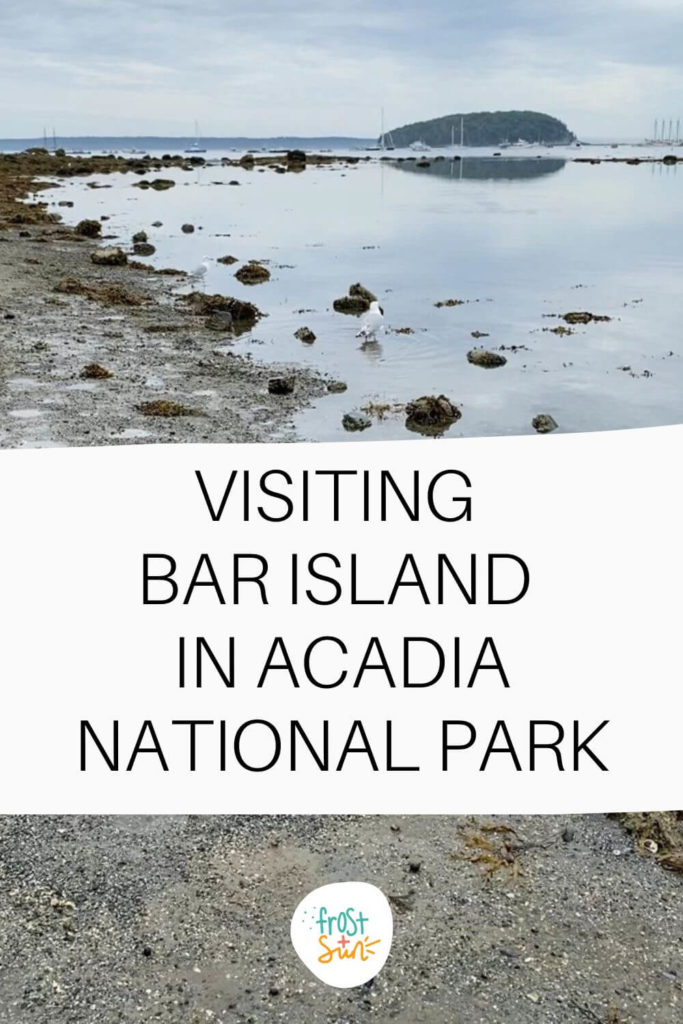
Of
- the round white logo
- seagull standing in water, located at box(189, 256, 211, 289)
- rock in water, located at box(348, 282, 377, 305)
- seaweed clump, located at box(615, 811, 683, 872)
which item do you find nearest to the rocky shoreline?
seagull standing in water, located at box(189, 256, 211, 289)

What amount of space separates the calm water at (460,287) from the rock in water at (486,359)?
20 cm

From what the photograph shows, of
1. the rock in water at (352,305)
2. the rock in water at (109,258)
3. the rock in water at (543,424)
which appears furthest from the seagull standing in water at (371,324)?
the rock in water at (109,258)

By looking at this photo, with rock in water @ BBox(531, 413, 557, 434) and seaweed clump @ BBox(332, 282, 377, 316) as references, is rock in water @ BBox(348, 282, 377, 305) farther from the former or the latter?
rock in water @ BBox(531, 413, 557, 434)

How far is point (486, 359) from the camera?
2198 centimetres

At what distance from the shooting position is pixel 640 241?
1838 inches

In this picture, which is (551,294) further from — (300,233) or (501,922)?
(501,922)

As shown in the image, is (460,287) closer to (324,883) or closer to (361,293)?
(361,293)

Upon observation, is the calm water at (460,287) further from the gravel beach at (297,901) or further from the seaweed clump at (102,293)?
the gravel beach at (297,901)

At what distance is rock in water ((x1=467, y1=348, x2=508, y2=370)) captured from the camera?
71.9 feet

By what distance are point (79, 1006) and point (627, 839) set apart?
12.0 ft

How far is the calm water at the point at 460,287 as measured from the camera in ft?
63.4

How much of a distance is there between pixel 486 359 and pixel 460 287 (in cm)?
1210

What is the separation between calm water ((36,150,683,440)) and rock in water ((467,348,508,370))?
0.20 m

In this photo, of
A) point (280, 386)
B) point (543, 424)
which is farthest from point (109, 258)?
point (543, 424)
